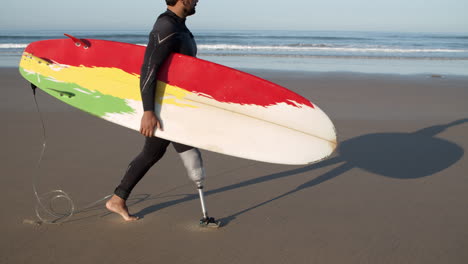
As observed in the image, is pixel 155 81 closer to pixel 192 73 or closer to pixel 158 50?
pixel 158 50

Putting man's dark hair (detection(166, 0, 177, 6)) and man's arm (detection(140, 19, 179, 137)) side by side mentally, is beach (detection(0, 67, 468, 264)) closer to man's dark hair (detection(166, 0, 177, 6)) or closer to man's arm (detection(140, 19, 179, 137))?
man's arm (detection(140, 19, 179, 137))

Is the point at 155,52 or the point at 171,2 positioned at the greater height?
the point at 171,2

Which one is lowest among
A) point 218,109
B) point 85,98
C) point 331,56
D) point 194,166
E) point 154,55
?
point 331,56

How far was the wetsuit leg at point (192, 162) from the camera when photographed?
249 centimetres

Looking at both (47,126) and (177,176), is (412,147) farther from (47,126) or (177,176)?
(47,126)

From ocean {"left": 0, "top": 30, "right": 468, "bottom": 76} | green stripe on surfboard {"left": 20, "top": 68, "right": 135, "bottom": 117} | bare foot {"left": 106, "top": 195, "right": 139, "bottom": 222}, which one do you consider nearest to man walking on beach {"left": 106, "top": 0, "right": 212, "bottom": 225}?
bare foot {"left": 106, "top": 195, "right": 139, "bottom": 222}

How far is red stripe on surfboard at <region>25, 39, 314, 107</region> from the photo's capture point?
255 cm

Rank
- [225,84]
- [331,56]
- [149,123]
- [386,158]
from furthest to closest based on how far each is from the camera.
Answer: [331,56]
[386,158]
[225,84]
[149,123]

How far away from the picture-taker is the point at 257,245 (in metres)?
2.36

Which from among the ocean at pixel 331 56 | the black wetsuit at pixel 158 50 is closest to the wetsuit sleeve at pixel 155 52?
the black wetsuit at pixel 158 50

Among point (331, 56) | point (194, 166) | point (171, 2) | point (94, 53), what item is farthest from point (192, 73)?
point (331, 56)

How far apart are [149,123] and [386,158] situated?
251 cm

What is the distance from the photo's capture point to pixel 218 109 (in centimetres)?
265

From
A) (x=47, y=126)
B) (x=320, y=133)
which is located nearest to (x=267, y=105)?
(x=320, y=133)
